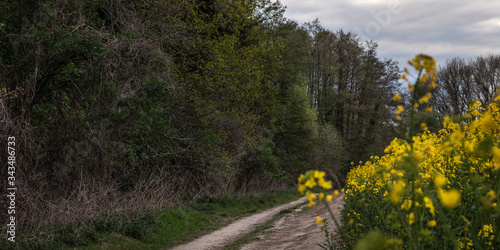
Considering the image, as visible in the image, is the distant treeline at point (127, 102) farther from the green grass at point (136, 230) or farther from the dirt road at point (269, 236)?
the dirt road at point (269, 236)

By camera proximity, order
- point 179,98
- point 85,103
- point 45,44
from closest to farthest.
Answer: point 45,44 → point 85,103 → point 179,98

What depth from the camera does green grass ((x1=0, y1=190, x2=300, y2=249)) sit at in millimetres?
6559

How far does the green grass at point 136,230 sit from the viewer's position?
6.56 metres

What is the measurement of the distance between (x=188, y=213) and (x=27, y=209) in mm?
5109

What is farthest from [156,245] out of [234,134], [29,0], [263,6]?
[263,6]

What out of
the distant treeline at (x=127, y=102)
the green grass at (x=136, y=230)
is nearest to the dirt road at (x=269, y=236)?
the green grass at (x=136, y=230)

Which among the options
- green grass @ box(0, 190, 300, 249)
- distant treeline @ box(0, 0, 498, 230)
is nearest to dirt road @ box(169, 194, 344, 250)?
green grass @ box(0, 190, 300, 249)

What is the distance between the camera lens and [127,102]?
9.61 m

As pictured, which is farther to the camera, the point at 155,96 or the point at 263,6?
the point at 263,6

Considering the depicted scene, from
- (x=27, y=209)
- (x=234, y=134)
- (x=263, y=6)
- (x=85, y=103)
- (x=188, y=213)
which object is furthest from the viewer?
(x=263, y=6)

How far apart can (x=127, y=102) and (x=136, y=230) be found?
3.17 m

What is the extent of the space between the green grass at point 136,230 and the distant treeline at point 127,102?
349mm

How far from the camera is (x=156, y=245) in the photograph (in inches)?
326

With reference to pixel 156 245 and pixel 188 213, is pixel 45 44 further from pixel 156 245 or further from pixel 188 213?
pixel 188 213
